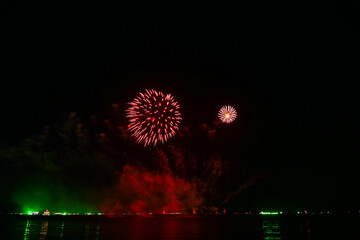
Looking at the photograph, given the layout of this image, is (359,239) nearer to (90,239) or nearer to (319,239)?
(319,239)

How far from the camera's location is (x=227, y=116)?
34.8 meters

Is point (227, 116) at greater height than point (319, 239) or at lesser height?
greater

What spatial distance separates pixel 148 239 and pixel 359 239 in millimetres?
16278

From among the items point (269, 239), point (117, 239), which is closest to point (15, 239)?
point (117, 239)

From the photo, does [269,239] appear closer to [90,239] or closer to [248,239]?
[248,239]

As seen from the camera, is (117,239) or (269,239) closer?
(117,239)

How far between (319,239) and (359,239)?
9.53 feet

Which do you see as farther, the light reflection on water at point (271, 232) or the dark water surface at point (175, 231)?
the light reflection on water at point (271, 232)

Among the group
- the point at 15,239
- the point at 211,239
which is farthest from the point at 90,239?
the point at 211,239

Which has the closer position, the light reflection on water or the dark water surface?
the dark water surface

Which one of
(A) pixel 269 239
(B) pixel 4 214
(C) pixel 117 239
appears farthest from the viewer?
(B) pixel 4 214

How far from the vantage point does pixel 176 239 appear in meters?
19.9

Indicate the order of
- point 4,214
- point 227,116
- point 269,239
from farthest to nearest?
1. point 4,214
2. point 227,116
3. point 269,239

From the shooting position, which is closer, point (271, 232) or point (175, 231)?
point (175, 231)
